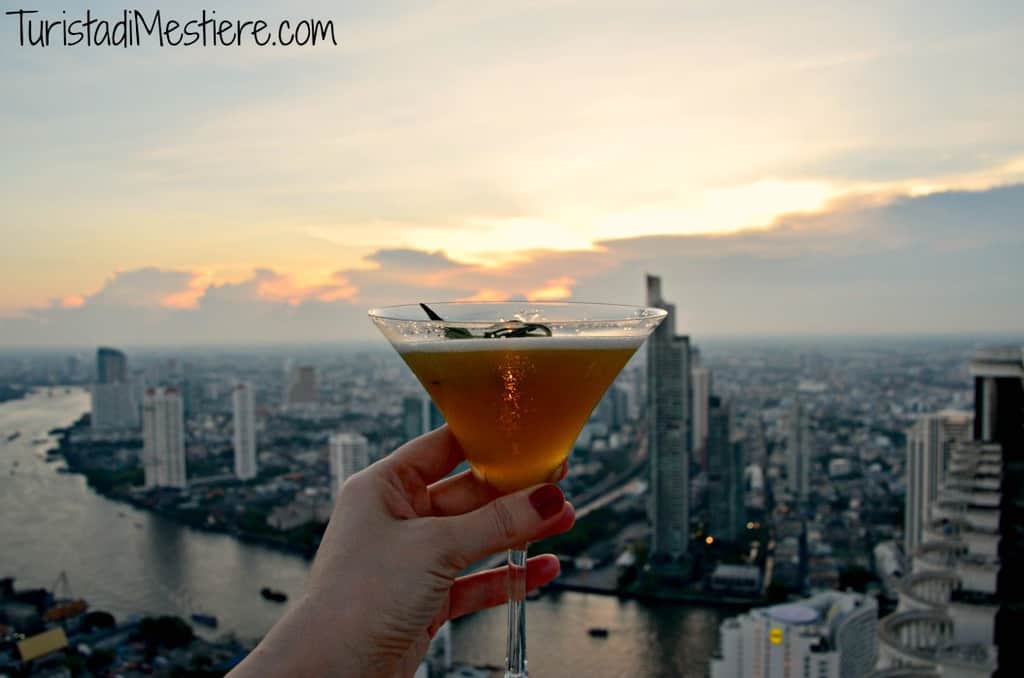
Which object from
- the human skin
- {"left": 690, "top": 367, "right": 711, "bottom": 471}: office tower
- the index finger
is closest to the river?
{"left": 690, "top": 367, "right": 711, "bottom": 471}: office tower

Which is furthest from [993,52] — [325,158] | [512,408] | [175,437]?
[175,437]

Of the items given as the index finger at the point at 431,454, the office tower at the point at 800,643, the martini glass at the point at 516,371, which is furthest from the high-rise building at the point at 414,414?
the martini glass at the point at 516,371

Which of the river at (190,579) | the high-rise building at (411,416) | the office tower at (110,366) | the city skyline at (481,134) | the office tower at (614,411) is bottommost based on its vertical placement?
the river at (190,579)

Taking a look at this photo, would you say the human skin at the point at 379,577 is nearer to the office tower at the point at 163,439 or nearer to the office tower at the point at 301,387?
the office tower at the point at 163,439

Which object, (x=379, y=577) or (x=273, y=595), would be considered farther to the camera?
(x=273, y=595)

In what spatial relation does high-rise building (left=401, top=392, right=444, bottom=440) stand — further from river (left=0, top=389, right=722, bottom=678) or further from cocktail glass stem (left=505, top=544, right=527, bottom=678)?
cocktail glass stem (left=505, top=544, right=527, bottom=678)

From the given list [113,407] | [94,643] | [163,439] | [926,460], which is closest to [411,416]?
[163,439]

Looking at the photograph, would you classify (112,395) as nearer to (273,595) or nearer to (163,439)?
(163,439)
